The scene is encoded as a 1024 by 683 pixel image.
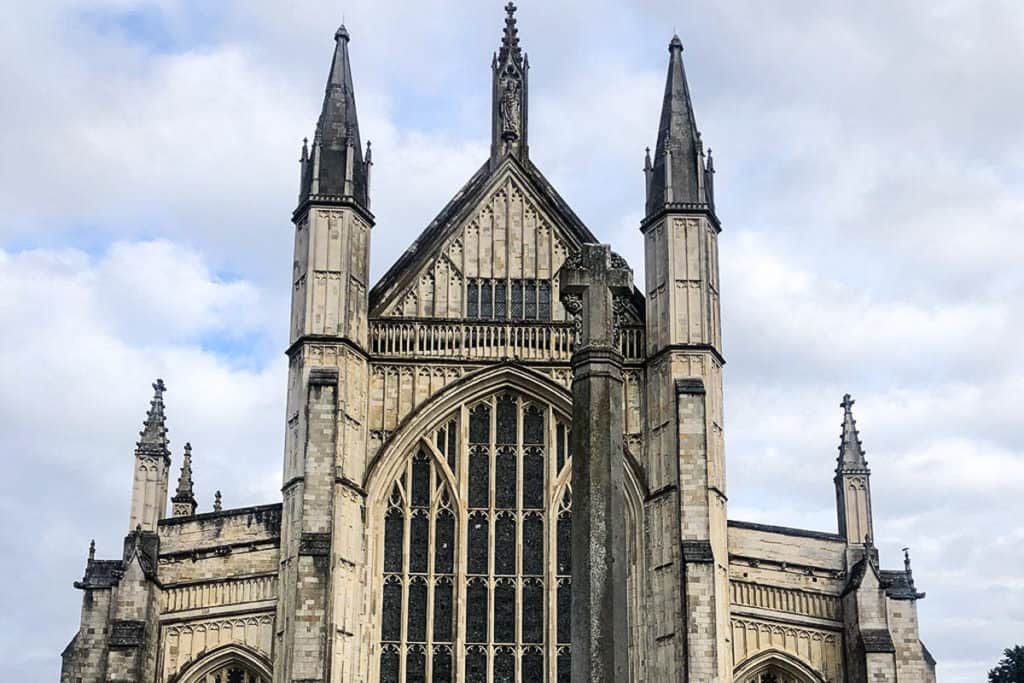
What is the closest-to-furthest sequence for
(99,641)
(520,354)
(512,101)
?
(99,641)
(520,354)
(512,101)

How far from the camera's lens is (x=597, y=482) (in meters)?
14.6

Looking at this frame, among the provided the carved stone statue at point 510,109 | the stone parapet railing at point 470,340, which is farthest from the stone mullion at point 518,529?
the carved stone statue at point 510,109

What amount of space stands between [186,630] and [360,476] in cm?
488

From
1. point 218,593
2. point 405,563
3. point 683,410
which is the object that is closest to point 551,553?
point 405,563

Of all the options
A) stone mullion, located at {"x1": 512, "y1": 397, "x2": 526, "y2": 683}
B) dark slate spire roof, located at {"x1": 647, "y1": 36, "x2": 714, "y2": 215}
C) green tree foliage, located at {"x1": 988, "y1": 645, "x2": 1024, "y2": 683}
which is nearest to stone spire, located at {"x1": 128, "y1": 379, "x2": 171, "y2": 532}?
stone mullion, located at {"x1": 512, "y1": 397, "x2": 526, "y2": 683}

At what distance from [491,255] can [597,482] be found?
2048cm

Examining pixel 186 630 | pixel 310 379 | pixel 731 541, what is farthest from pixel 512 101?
pixel 186 630

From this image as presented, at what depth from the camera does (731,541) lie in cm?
3294

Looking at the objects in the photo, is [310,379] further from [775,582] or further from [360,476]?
[775,582]

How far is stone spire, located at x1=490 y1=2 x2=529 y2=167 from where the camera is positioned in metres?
36.7

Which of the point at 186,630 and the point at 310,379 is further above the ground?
the point at 310,379

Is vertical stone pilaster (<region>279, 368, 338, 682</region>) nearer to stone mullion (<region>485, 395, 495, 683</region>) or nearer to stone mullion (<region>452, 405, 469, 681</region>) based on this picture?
stone mullion (<region>452, 405, 469, 681</region>)

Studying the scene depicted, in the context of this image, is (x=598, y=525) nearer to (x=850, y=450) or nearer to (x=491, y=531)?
(x=491, y=531)

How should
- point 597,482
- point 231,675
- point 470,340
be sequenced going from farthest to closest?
point 470,340 → point 231,675 → point 597,482
